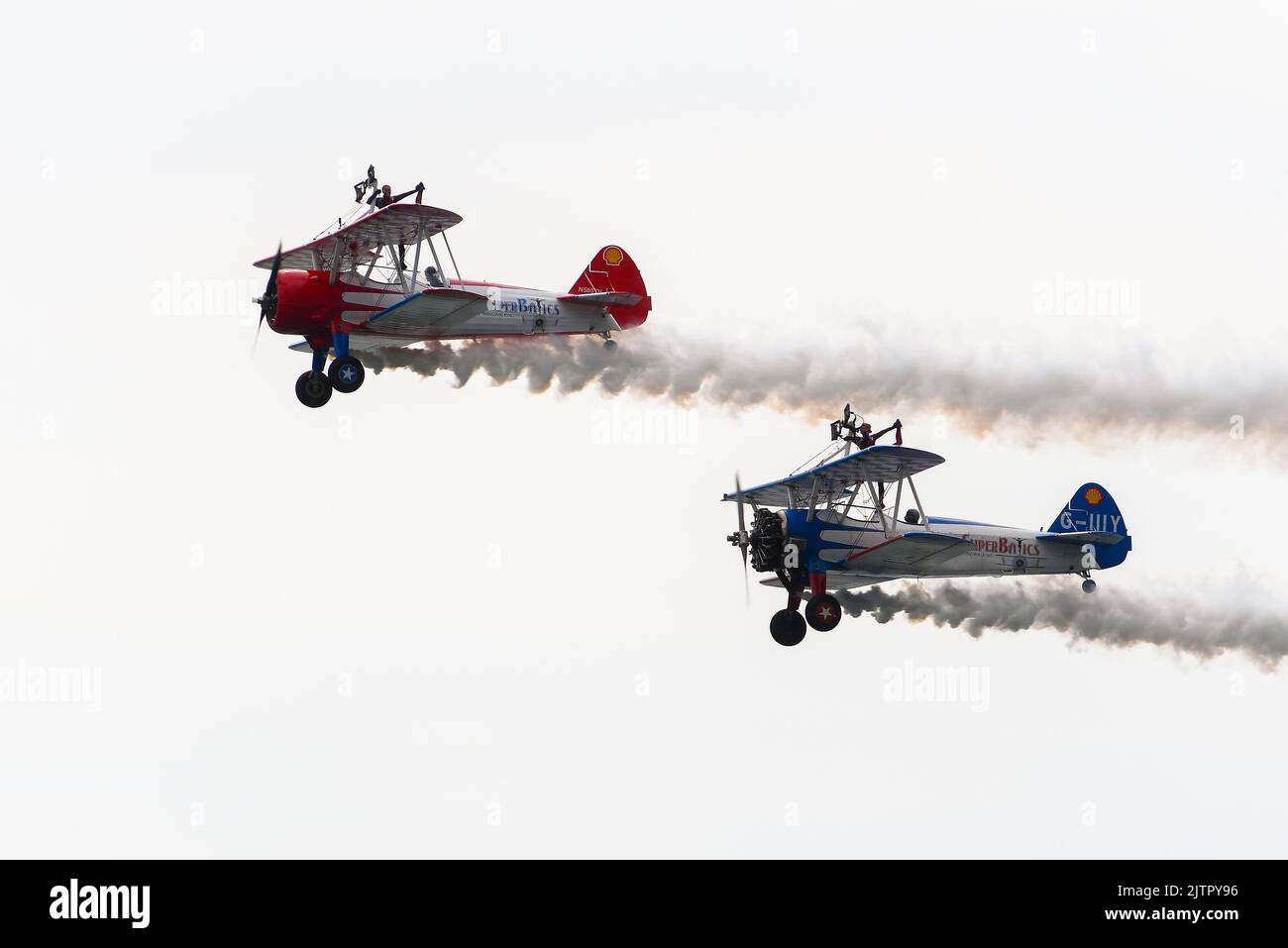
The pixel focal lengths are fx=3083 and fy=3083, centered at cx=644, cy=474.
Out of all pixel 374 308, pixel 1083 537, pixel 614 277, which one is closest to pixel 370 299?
Result: pixel 374 308

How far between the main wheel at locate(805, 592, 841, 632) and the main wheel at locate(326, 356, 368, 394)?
8525 mm

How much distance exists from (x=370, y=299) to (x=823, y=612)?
30.7 ft

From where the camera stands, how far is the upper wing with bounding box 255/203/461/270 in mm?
51500

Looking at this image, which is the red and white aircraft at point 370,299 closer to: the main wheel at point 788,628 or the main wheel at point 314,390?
the main wheel at point 314,390

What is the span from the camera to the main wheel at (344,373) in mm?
51812

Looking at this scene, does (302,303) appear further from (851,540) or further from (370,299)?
(851,540)

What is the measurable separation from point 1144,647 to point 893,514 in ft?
19.6

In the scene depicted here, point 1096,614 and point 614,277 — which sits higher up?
point 614,277

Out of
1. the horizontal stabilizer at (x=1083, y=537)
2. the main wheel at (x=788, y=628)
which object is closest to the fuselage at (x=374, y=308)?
the main wheel at (x=788, y=628)

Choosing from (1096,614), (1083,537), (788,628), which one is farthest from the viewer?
(1096,614)

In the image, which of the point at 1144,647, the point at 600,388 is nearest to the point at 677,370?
the point at 600,388

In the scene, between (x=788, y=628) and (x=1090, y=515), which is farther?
(x=1090, y=515)

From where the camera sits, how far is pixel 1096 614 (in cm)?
5516

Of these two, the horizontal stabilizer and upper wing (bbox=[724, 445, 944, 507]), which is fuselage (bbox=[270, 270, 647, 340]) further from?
the horizontal stabilizer
